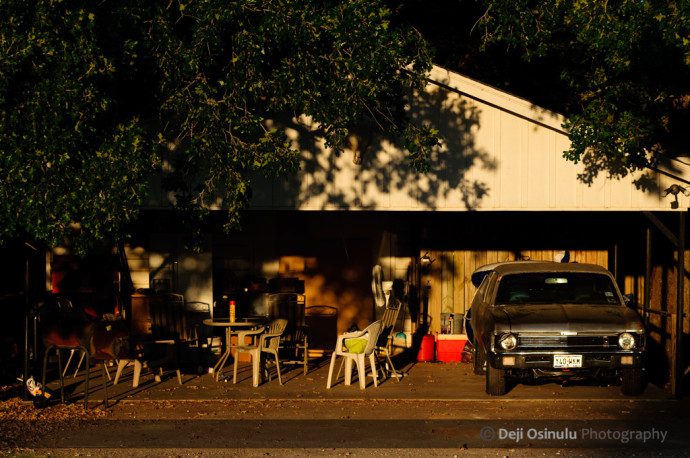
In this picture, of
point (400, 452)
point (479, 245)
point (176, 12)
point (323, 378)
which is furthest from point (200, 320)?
point (400, 452)

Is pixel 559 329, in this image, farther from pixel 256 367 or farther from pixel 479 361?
pixel 256 367

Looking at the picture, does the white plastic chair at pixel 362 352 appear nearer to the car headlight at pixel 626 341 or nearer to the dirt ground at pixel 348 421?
the dirt ground at pixel 348 421

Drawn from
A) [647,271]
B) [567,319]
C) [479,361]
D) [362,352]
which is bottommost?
[479,361]

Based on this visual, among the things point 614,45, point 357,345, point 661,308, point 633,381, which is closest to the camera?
point 633,381

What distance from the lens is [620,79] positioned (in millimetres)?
15859

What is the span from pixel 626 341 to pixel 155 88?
6471 millimetres

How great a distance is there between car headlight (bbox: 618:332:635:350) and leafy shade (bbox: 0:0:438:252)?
3206 mm

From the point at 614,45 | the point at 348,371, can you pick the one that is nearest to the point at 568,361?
the point at 348,371

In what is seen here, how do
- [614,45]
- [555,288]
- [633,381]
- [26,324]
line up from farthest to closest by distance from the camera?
[555,288] < [614,45] < [633,381] < [26,324]

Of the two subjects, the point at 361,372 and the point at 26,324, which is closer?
the point at 26,324

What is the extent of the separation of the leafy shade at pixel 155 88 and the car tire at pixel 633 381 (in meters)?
3.79

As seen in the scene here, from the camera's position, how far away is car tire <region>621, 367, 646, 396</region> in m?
12.8

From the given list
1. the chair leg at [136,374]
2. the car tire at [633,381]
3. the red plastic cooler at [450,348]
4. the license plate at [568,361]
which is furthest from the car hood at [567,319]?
the chair leg at [136,374]

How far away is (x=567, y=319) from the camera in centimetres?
1227
